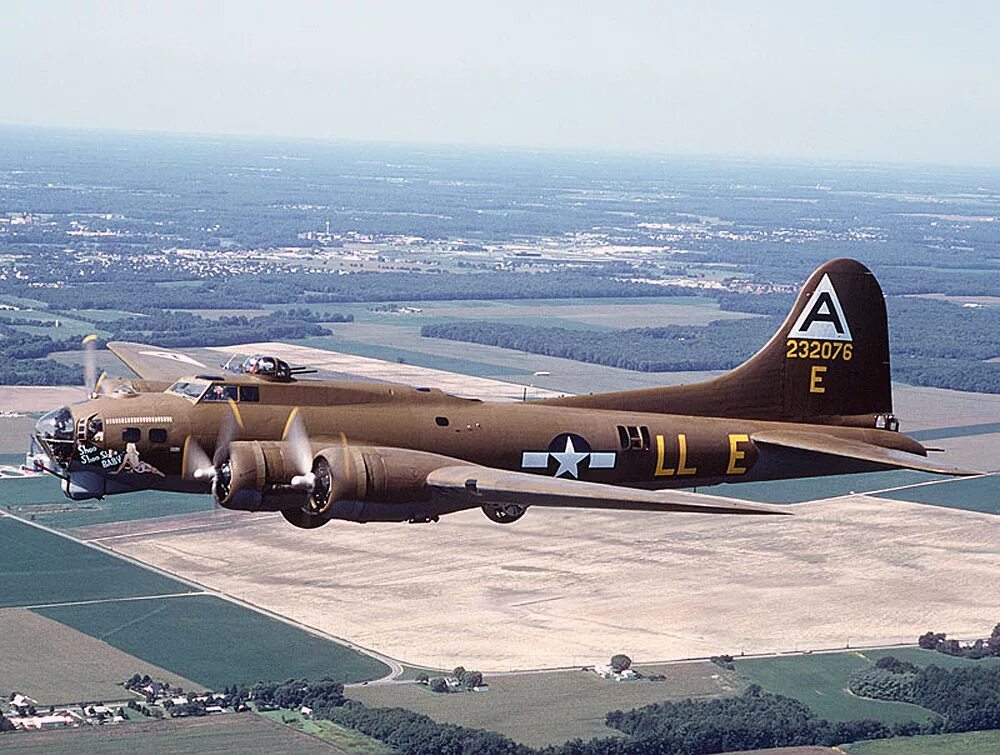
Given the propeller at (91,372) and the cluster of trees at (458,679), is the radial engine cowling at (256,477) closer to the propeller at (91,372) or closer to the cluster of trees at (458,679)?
the propeller at (91,372)

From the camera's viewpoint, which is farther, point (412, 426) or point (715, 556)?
point (715, 556)

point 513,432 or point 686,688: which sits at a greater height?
point 513,432

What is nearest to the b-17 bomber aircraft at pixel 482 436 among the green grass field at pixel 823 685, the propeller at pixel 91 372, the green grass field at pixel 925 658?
the propeller at pixel 91 372

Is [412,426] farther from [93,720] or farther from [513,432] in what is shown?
[93,720]

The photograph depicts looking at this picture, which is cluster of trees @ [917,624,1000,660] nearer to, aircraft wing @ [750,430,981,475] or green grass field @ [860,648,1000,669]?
green grass field @ [860,648,1000,669]

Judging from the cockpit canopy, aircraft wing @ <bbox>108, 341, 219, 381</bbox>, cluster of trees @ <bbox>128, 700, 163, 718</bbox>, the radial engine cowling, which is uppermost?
the cockpit canopy

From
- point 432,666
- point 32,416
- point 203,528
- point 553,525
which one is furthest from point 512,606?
point 32,416

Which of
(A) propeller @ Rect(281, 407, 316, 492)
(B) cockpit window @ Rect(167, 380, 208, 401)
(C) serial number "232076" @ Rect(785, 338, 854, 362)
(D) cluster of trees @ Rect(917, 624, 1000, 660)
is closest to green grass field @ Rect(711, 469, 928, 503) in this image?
(D) cluster of trees @ Rect(917, 624, 1000, 660)
